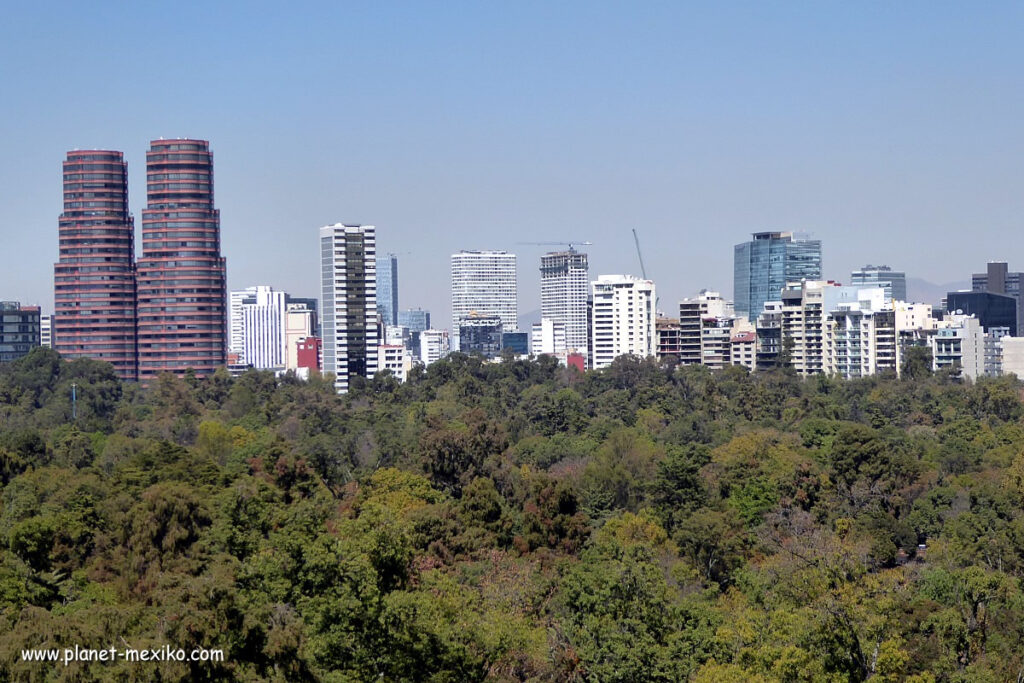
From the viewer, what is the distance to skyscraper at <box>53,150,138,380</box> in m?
101

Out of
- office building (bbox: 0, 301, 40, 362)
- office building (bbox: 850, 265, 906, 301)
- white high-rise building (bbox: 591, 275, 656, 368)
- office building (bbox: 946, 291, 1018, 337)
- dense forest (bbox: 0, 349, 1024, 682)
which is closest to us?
dense forest (bbox: 0, 349, 1024, 682)

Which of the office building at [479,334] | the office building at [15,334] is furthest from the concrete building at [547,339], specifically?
the office building at [15,334]

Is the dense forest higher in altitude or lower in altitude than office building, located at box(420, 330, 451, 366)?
lower

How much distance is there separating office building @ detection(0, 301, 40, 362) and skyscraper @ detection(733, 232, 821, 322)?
310ft

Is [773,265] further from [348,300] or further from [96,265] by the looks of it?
[96,265]

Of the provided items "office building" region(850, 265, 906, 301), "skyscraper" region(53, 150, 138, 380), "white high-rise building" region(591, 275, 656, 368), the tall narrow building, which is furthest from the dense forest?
"office building" region(850, 265, 906, 301)

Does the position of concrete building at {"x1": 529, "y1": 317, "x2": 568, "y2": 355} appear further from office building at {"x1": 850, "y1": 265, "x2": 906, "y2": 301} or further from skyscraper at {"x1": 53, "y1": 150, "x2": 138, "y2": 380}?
skyscraper at {"x1": 53, "y1": 150, "x2": 138, "y2": 380}

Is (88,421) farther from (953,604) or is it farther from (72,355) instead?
(953,604)

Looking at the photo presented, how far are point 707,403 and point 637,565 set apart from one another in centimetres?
5064

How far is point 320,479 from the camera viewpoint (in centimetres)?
4531

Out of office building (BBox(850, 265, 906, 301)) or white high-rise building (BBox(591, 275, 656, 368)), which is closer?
white high-rise building (BBox(591, 275, 656, 368))

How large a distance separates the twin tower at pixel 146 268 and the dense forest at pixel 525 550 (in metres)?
36.3

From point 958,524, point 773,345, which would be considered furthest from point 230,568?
point 773,345

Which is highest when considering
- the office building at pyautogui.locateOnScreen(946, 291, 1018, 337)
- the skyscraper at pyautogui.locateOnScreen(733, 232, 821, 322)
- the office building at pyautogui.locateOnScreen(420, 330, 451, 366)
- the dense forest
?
the skyscraper at pyautogui.locateOnScreen(733, 232, 821, 322)
